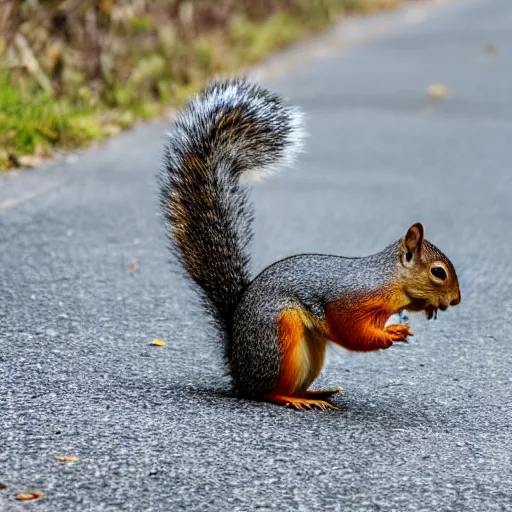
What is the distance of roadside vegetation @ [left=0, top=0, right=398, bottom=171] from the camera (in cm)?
893

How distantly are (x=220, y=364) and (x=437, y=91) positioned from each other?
29.2 ft

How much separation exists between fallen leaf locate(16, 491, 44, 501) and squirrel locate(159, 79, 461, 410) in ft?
3.66

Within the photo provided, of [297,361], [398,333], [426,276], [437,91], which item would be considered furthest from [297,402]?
[437,91]

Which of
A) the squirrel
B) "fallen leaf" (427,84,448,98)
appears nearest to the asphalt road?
the squirrel

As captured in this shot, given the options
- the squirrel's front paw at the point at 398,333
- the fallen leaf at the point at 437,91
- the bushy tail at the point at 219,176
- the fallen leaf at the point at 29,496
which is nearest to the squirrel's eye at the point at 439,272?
the squirrel's front paw at the point at 398,333

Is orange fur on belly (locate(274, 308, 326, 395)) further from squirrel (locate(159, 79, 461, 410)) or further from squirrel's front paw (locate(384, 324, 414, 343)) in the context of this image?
squirrel's front paw (locate(384, 324, 414, 343))

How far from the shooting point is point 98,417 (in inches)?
162

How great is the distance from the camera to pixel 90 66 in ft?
34.3

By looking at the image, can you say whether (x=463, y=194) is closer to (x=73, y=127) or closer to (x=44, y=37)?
(x=73, y=127)

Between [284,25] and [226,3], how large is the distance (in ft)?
4.12

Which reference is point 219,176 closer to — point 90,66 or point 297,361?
point 297,361

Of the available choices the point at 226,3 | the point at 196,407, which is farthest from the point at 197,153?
the point at 226,3

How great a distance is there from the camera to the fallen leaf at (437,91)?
13.1 meters

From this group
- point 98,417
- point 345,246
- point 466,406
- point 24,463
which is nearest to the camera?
point 24,463
